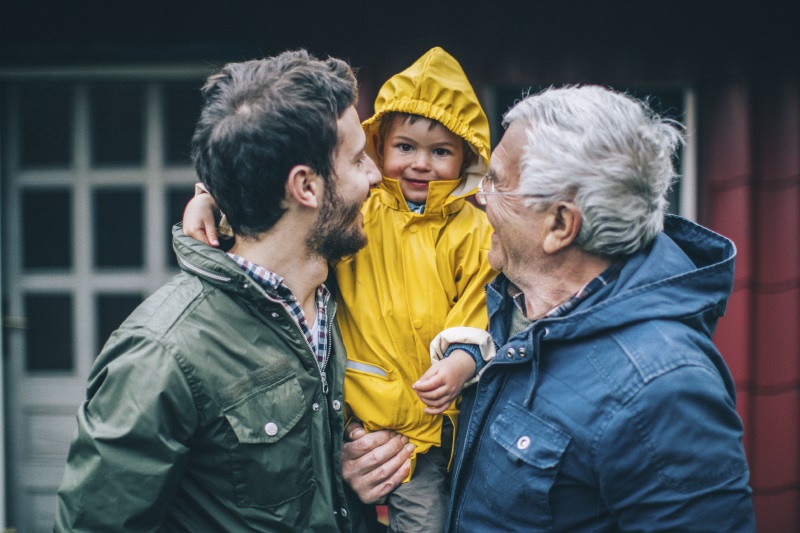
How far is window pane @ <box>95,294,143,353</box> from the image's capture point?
4.03 m

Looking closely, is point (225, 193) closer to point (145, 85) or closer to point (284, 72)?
point (284, 72)

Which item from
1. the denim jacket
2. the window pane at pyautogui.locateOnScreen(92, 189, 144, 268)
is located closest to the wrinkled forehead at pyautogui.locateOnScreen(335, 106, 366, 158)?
the denim jacket

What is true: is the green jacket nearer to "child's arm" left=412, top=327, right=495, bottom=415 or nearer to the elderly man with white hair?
"child's arm" left=412, top=327, right=495, bottom=415

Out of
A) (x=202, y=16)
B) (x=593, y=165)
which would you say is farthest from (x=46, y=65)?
(x=593, y=165)

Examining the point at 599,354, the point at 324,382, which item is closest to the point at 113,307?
the point at 324,382

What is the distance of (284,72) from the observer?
1689 mm

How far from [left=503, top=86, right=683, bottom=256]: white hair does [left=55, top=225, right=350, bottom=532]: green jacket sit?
0.74 meters

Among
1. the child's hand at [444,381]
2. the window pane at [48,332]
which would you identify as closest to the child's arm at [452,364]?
the child's hand at [444,381]

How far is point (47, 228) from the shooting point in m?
4.05

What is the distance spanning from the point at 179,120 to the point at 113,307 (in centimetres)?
120

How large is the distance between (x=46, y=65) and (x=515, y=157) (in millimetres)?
2971

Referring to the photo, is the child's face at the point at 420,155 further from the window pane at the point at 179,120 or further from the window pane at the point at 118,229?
the window pane at the point at 118,229

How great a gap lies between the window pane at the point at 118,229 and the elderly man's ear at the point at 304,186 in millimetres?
2671

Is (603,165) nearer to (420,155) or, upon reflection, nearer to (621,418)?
(621,418)
